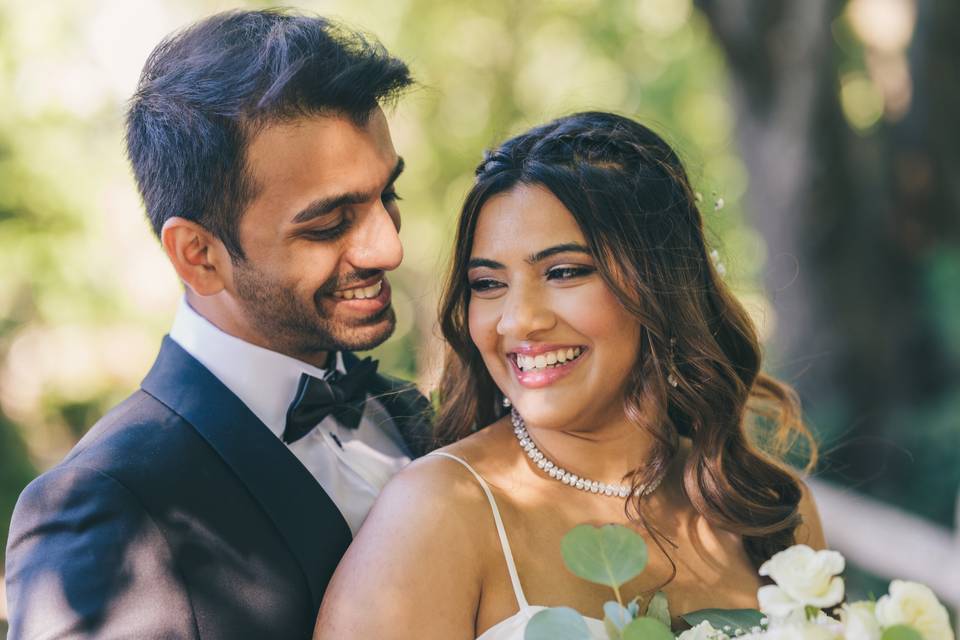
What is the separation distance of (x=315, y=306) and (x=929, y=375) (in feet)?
20.8

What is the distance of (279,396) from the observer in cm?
265

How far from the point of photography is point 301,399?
2631 millimetres

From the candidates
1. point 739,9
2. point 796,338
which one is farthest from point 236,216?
point 796,338

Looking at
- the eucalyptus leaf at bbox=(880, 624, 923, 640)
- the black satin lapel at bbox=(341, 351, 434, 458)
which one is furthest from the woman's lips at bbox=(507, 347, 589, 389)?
the eucalyptus leaf at bbox=(880, 624, 923, 640)

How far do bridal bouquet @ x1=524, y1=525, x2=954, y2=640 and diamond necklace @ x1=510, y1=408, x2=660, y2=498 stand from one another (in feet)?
2.24

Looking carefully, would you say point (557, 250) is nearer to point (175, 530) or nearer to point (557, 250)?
point (557, 250)

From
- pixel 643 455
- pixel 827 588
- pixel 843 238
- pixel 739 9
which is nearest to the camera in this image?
pixel 827 588

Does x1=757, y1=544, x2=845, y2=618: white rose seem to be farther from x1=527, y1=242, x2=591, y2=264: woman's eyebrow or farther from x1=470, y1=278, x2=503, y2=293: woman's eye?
x1=470, y1=278, x2=503, y2=293: woman's eye

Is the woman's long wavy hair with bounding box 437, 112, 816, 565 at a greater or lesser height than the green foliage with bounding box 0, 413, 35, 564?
greater

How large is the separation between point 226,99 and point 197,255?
0.41 metres

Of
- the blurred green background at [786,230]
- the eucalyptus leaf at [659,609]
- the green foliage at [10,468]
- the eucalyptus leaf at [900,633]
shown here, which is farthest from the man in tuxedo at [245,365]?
the green foliage at [10,468]

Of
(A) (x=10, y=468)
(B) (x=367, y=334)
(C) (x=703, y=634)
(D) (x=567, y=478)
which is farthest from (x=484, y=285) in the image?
(A) (x=10, y=468)

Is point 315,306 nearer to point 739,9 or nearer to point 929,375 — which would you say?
point 739,9

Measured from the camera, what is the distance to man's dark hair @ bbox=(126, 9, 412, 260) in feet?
8.68
